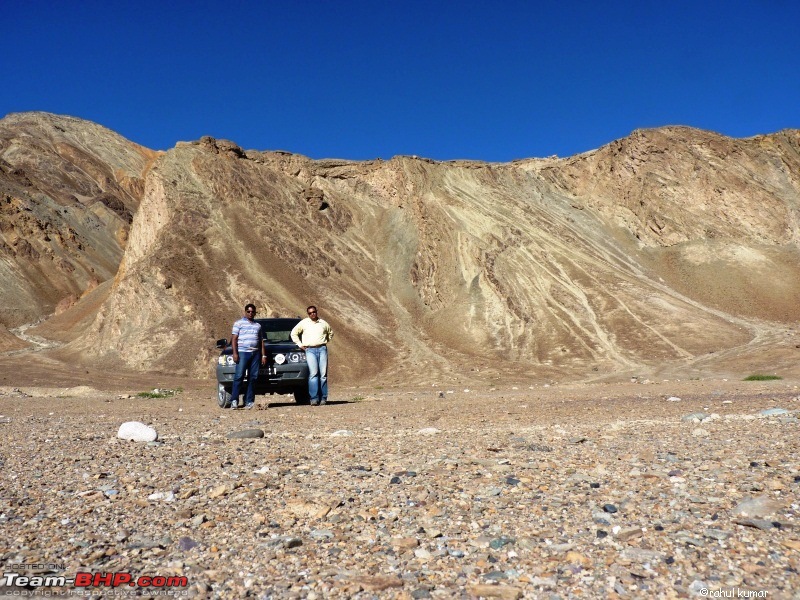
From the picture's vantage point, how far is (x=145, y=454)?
6.05m

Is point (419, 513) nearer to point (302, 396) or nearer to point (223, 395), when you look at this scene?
point (223, 395)

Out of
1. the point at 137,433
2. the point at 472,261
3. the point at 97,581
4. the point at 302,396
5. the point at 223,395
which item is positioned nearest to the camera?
the point at 97,581

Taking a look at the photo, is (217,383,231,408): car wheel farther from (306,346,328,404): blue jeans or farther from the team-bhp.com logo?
the team-bhp.com logo

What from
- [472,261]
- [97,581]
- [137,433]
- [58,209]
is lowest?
[97,581]

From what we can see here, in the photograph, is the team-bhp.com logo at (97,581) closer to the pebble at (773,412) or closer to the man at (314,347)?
the pebble at (773,412)

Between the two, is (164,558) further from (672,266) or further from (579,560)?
(672,266)

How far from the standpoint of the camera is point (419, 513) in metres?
4.10

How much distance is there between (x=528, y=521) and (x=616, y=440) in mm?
3163

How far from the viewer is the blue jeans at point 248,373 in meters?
12.5

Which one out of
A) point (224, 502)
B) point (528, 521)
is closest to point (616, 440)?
point (528, 521)

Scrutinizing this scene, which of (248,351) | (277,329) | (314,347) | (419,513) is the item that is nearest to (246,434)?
(419,513)

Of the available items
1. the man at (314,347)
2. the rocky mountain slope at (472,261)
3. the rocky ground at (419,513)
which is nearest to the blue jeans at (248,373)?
the man at (314,347)

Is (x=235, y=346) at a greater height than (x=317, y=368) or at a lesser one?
greater

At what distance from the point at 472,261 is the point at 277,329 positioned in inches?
1320
